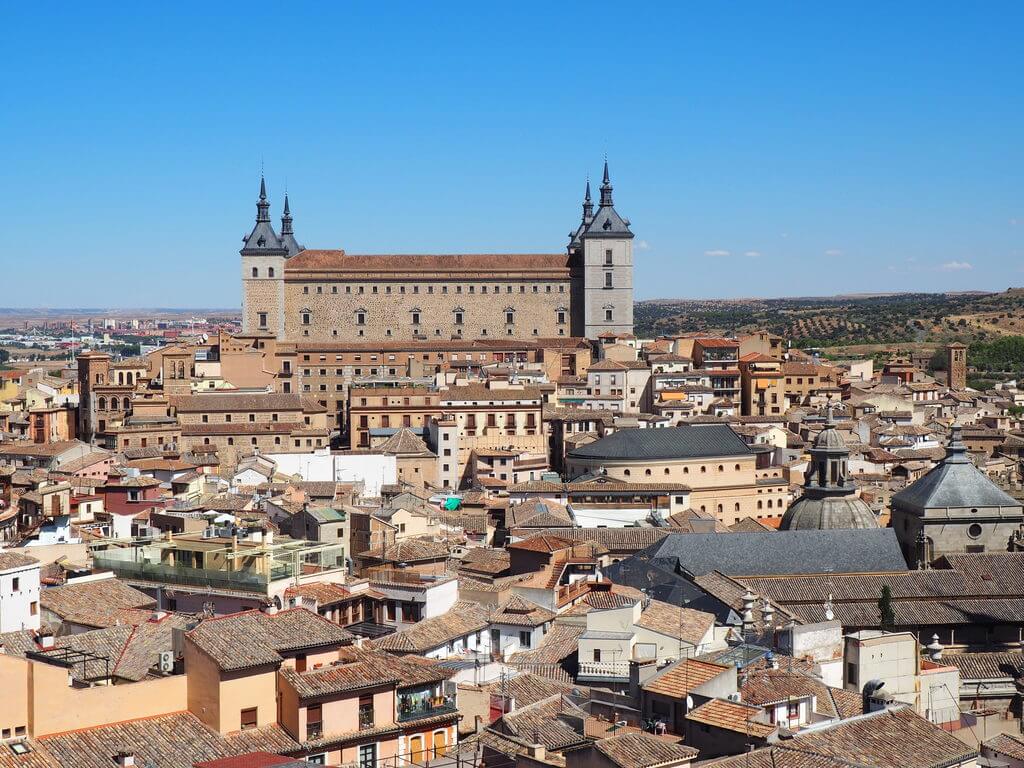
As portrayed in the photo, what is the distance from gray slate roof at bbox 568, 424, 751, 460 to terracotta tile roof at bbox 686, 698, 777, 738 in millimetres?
30200

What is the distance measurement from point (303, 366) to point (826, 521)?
133 feet

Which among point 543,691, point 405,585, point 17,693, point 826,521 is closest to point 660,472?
point 826,521

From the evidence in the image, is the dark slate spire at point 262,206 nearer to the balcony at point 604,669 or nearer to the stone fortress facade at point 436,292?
the stone fortress facade at point 436,292

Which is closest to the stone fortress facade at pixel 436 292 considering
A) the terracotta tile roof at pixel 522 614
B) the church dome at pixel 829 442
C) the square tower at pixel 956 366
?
the square tower at pixel 956 366

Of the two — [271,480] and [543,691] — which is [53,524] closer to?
[271,480]

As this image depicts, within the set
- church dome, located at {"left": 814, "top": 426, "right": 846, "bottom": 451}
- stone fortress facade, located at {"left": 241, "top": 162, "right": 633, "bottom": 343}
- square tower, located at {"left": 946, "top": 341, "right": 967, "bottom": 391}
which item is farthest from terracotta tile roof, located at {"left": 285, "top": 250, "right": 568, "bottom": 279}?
church dome, located at {"left": 814, "top": 426, "right": 846, "bottom": 451}

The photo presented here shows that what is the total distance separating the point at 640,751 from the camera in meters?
14.2

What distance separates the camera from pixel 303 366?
70438 mm

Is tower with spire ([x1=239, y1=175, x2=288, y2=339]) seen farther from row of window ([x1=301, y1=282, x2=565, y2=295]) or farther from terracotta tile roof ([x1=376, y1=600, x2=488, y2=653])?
terracotta tile roof ([x1=376, y1=600, x2=488, y2=653])

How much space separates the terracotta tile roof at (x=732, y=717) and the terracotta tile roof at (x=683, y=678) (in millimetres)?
308

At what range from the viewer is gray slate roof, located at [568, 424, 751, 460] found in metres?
46.5

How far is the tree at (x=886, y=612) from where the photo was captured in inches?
989

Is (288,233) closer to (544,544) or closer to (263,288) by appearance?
(263,288)

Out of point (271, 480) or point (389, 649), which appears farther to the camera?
point (271, 480)
